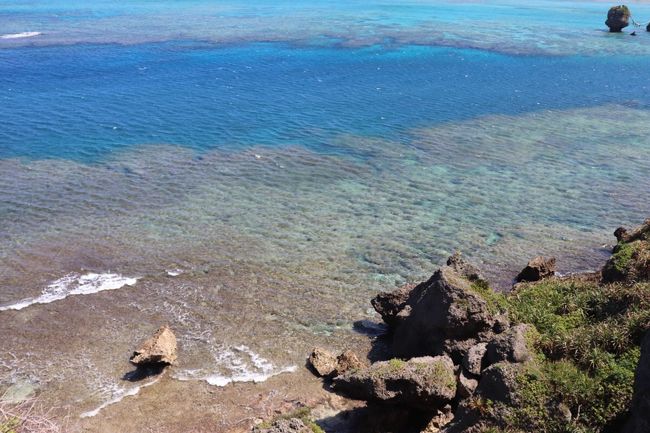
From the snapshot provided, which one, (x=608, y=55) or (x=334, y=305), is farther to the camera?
(x=608, y=55)

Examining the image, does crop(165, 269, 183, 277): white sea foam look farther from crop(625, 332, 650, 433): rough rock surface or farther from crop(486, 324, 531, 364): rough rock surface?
crop(625, 332, 650, 433): rough rock surface

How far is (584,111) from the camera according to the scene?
1652 inches

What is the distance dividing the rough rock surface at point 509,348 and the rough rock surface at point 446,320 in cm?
184

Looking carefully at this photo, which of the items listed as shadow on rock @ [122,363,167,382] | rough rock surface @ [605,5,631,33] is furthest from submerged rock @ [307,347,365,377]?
rough rock surface @ [605,5,631,33]

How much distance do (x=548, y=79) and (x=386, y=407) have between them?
45341mm

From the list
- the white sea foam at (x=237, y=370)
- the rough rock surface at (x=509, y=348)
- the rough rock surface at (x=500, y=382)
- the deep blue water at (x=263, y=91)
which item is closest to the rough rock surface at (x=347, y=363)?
the white sea foam at (x=237, y=370)

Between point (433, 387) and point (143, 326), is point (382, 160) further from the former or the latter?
point (433, 387)

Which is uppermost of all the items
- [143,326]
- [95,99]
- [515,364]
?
[95,99]

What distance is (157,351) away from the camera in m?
15.3

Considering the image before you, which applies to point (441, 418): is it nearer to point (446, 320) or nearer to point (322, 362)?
point (446, 320)

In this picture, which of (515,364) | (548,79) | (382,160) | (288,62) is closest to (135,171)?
(382,160)

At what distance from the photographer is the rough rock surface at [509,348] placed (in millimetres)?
11438

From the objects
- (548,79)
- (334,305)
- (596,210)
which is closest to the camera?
(334,305)

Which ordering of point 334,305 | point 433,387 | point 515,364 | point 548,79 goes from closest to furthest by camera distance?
1. point 515,364
2. point 433,387
3. point 334,305
4. point 548,79
